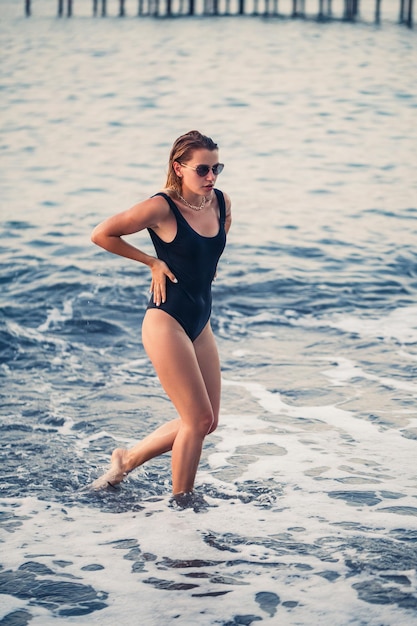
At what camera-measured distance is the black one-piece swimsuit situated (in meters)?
5.23

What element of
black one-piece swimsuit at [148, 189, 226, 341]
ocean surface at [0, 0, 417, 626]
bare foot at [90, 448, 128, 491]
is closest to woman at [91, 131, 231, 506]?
black one-piece swimsuit at [148, 189, 226, 341]

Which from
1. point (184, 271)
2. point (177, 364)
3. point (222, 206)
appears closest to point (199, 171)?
point (222, 206)

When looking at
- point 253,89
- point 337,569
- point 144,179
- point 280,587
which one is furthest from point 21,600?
point 253,89

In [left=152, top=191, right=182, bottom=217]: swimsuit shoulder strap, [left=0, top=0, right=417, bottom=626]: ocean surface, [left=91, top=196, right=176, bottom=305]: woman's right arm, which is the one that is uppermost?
[left=152, top=191, right=182, bottom=217]: swimsuit shoulder strap

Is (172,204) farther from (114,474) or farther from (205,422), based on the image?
(114,474)

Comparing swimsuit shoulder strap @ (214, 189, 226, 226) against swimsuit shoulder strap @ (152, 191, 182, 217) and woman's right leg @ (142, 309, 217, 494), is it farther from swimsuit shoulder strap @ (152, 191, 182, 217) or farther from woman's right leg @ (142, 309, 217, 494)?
woman's right leg @ (142, 309, 217, 494)

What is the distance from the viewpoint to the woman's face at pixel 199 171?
5.19m

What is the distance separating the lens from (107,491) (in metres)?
5.91

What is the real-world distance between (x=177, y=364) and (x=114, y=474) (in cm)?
108

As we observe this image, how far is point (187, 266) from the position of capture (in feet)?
17.4

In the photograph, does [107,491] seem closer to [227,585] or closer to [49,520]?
[49,520]

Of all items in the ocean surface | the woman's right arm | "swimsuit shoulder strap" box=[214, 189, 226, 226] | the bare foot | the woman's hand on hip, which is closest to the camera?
the ocean surface

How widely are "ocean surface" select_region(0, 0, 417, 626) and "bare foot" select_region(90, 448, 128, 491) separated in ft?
0.25

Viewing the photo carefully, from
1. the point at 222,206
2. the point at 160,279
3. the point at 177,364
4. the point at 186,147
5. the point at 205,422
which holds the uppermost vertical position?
the point at 186,147
